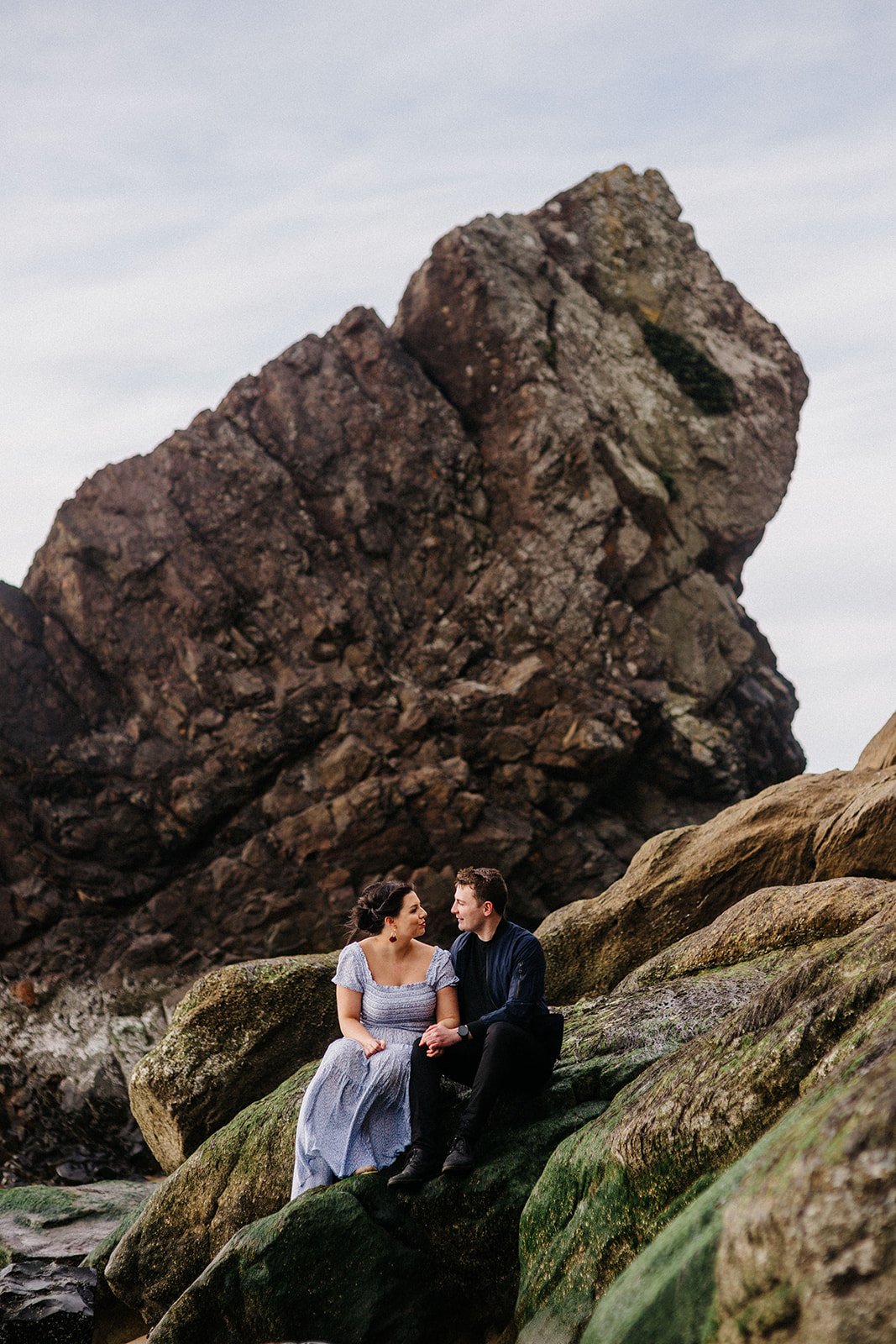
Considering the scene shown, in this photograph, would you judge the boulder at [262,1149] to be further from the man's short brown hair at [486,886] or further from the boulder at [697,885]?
the boulder at [697,885]

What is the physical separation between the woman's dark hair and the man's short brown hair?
67 centimetres

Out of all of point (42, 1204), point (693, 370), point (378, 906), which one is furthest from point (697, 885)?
point (693, 370)

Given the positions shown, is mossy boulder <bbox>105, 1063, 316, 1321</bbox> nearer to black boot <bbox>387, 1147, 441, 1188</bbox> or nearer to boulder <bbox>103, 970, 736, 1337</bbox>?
boulder <bbox>103, 970, 736, 1337</bbox>

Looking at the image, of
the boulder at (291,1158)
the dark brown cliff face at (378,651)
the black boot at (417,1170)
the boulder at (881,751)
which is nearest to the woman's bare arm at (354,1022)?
the boulder at (291,1158)

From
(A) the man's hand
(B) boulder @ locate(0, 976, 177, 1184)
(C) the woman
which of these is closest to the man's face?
(C) the woman

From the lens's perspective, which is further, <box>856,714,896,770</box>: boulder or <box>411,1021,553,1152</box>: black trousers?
<box>856,714,896,770</box>: boulder

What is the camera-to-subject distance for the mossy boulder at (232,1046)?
47.3 feet

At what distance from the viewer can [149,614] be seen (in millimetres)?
32844

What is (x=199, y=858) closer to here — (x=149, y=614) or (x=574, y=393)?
(x=149, y=614)

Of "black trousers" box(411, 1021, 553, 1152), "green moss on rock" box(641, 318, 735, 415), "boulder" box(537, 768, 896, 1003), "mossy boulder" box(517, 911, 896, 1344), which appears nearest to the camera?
"mossy boulder" box(517, 911, 896, 1344)

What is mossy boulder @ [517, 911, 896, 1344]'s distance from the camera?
7.45 metres

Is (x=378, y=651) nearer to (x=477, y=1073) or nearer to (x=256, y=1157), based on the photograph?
(x=256, y=1157)

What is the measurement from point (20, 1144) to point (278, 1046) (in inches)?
650

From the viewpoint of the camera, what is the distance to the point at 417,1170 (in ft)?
31.0
